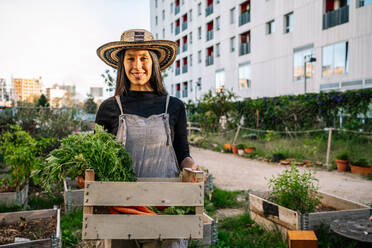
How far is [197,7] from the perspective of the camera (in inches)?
1391

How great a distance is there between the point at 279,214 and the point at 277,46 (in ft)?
61.8

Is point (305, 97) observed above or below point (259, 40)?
below

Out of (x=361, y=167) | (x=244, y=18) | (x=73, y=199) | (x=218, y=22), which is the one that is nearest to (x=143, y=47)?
(x=73, y=199)

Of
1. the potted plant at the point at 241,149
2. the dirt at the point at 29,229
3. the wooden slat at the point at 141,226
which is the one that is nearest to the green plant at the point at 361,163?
the potted plant at the point at 241,149

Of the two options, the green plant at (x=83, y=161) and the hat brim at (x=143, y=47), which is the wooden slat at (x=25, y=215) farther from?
the green plant at (x=83, y=161)

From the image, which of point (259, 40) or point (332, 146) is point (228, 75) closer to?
point (259, 40)

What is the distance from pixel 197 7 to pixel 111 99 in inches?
1389

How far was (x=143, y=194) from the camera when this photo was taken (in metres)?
1.77

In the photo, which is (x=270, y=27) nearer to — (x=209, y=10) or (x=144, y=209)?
(x=209, y=10)

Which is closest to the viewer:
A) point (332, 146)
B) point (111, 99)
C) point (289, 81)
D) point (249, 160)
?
point (111, 99)

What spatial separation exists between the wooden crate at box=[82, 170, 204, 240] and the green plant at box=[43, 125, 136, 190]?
0.44 ft

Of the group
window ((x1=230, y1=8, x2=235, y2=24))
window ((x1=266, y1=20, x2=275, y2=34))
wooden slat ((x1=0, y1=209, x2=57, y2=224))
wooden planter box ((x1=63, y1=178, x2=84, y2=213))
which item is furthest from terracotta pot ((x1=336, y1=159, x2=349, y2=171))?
window ((x1=230, y1=8, x2=235, y2=24))

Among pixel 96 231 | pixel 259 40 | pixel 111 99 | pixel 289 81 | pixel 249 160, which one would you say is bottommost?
pixel 249 160

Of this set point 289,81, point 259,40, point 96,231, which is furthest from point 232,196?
point 259,40
